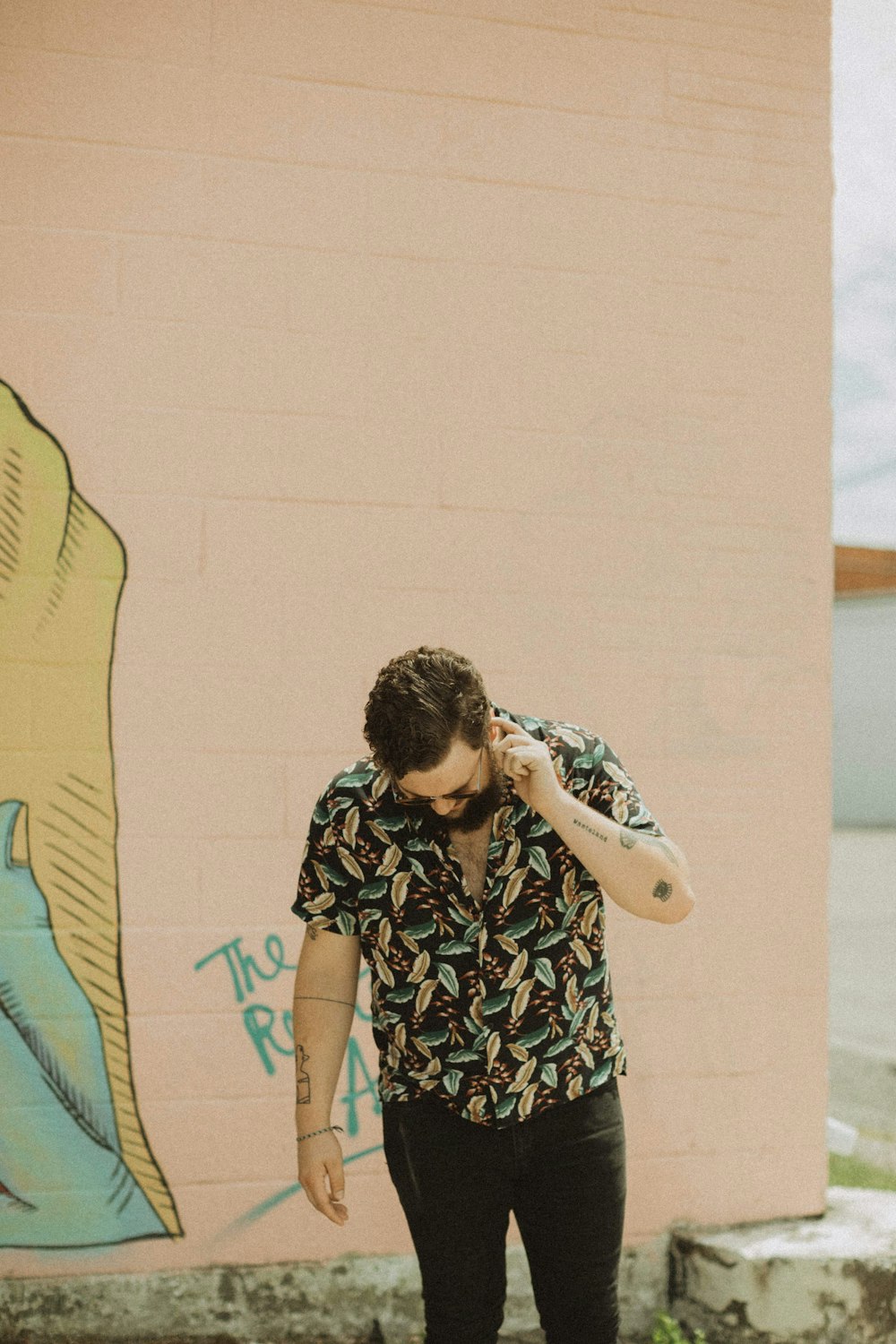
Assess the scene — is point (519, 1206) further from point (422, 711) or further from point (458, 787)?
point (422, 711)

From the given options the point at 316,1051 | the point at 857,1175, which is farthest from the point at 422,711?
the point at 857,1175

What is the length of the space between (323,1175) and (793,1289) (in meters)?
1.45

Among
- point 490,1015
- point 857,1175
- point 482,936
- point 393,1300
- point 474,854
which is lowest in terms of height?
point 857,1175

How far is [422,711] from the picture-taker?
1.74 m

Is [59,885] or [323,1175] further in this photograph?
[59,885]

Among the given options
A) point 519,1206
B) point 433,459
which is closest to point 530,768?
point 519,1206

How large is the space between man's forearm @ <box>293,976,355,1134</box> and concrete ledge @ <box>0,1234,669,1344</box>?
3.27ft

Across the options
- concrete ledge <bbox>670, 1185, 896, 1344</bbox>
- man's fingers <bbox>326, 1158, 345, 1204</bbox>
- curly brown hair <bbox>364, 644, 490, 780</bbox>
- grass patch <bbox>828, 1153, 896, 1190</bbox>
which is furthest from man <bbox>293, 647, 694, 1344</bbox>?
grass patch <bbox>828, 1153, 896, 1190</bbox>

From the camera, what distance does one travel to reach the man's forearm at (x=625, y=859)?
71.8 inches

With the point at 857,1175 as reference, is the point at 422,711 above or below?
above

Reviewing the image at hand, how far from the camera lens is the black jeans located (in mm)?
1942

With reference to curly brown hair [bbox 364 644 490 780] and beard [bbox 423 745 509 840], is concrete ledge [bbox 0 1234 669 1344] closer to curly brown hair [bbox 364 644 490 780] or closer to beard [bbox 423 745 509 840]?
beard [bbox 423 745 509 840]

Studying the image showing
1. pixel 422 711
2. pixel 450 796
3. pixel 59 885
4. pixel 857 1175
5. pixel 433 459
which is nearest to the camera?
pixel 422 711

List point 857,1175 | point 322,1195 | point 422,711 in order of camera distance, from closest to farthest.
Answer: point 422,711 → point 322,1195 → point 857,1175
